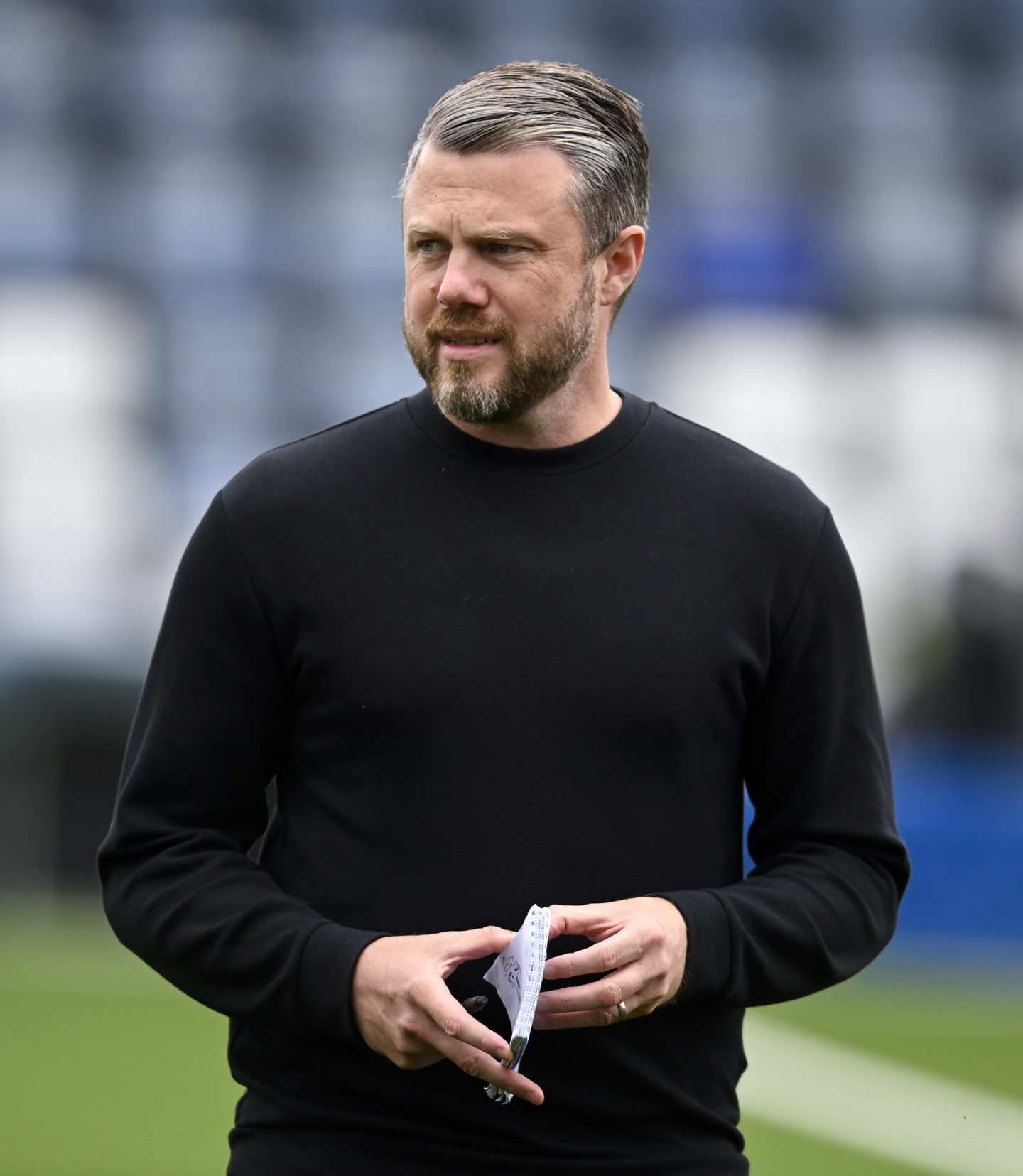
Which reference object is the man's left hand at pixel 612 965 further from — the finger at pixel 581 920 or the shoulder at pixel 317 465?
the shoulder at pixel 317 465

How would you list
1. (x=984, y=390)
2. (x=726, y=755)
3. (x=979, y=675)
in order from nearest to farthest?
(x=726, y=755) → (x=979, y=675) → (x=984, y=390)

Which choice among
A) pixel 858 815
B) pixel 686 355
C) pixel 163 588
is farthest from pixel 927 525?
pixel 858 815

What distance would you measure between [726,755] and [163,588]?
30.6 feet

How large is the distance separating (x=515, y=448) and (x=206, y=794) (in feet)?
1.65

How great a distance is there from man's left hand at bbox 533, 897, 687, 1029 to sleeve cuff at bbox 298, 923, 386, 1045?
19 cm

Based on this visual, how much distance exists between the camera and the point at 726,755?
2.10 meters

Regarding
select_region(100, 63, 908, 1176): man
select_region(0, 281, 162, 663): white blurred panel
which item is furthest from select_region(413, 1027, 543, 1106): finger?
select_region(0, 281, 162, 663): white blurred panel

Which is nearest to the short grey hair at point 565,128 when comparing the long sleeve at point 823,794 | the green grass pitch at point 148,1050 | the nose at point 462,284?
the nose at point 462,284

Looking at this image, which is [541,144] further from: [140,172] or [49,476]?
[140,172]

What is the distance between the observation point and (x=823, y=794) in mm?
2135

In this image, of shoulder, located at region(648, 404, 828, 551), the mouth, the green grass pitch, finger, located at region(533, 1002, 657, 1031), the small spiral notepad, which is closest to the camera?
the small spiral notepad

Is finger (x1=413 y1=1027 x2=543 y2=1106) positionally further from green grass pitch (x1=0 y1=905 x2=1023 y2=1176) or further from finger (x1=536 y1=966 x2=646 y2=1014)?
green grass pitch (x1=0 y1=905 x2=1023 y2=1176)

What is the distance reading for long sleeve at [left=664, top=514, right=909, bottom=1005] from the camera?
2062 mm


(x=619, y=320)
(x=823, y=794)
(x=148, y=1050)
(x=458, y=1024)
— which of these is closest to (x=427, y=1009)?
(x=458, y=1024)
